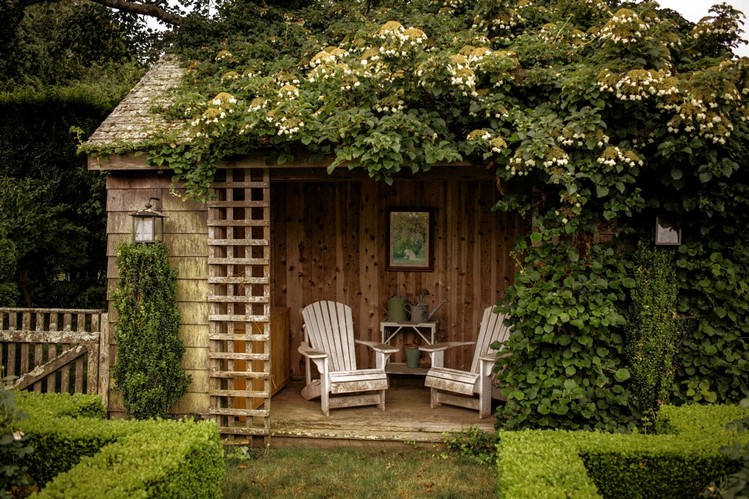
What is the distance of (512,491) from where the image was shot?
8.95 ft

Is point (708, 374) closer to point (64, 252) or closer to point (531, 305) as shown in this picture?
point (531, 305)

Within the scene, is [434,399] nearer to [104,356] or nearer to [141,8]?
[104,356]

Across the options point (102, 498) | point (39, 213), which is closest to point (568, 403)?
point (102, 498)

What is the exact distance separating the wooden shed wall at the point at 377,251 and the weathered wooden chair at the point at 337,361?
0.80m

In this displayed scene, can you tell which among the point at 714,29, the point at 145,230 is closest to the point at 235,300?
the point at 145,230

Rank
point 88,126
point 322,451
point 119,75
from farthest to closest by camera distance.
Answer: point 119,75, point 88,126, point 322,451

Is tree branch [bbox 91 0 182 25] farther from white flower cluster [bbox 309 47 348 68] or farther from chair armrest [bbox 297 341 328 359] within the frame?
chair armrest [bbox 297 341 328 359]

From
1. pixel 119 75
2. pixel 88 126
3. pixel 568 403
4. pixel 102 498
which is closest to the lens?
pixel 102 498

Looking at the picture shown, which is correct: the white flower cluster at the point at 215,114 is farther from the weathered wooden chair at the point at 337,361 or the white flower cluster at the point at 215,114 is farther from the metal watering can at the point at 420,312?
the metal watering can at the point at 420,312

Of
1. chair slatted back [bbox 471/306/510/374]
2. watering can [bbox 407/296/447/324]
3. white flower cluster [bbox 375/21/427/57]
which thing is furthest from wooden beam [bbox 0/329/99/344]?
chair slatted back [bbox 471/306/510/374]

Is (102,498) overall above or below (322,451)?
above

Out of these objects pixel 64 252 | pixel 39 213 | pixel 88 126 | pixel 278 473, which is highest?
pixel 88 126

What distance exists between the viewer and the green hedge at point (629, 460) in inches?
118

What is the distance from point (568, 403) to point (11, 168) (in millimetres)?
7147
